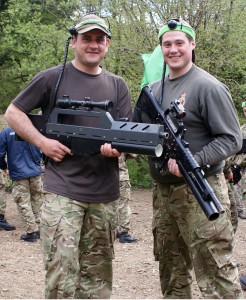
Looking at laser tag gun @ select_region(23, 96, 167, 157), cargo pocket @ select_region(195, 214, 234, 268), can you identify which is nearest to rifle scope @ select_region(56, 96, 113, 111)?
laser tag gun @ select_region(23, 96, 167, 157)

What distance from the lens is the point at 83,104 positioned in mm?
3559

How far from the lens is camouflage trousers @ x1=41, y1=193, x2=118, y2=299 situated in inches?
137

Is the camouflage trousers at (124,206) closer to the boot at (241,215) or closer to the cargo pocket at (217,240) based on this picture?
the boot at (241,215)

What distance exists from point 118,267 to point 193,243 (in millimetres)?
2820

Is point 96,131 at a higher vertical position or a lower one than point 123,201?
higher

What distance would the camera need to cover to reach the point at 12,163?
26.6ft

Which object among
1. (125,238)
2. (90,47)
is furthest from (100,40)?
(125,238)

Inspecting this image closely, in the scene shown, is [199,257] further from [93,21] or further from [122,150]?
[93,21]

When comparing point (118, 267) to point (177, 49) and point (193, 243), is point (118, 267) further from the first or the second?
point (177, 49)

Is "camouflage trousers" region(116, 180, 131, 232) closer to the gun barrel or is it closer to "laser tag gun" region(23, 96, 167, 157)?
"laser tag gun" region(23, 96, 167, 157)

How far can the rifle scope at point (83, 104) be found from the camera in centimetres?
352

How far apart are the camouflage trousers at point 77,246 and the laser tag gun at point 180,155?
0.63 m

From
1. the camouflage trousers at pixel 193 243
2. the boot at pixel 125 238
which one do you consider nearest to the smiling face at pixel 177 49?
the camouflage trousers at pixel 193 243

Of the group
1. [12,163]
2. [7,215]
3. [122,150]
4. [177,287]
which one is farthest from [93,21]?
[7,215]
